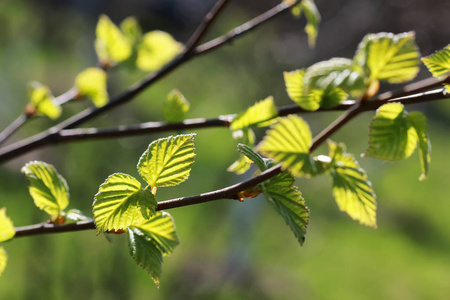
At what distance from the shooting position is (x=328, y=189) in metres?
3.46

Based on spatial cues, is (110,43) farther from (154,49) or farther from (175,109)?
(175,109)

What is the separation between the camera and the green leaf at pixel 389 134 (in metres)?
0.31

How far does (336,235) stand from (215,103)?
1.97 m

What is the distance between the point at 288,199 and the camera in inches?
11.7

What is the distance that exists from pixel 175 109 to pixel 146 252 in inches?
10.1

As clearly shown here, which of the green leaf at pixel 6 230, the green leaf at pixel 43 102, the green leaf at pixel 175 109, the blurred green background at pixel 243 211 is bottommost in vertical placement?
the blurred green background at pixel 243 211

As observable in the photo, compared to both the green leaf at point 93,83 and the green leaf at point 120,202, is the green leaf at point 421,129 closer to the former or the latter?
the green leaf at point 120,202

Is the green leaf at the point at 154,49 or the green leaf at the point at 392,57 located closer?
the green leaf at the point at 392,57

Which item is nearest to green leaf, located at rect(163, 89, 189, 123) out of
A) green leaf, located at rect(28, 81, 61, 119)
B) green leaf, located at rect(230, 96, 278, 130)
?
green leaf, located at rect(230, 96, 278, 130)

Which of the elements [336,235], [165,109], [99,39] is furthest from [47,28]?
[165,109]

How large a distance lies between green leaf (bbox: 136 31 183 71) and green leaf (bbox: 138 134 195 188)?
0.52 meters

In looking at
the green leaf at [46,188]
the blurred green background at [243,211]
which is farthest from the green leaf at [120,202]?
the blurred green background at [243,211]

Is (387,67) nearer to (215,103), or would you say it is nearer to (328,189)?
(328,189)

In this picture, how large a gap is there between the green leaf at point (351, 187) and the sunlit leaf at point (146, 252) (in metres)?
0.14
